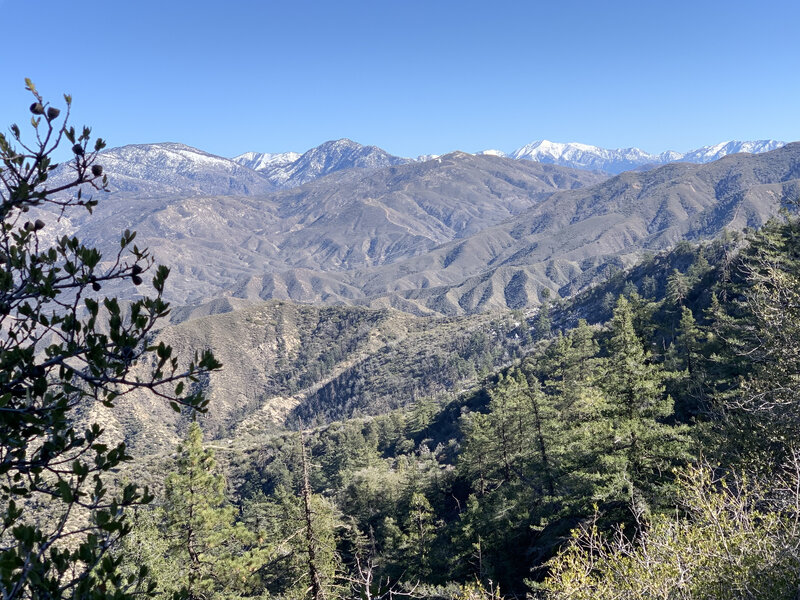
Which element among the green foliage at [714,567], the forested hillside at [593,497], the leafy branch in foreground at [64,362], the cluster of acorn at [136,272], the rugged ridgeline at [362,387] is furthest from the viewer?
the rugged ridgeline at [362,387]

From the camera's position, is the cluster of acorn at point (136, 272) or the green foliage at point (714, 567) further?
the green foliage at point (714, 567)

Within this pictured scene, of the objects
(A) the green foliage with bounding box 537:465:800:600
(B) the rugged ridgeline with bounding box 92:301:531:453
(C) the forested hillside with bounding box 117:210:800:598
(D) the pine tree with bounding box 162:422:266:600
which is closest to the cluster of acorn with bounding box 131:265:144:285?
(C) the forested hillside with bounding box 117:210:800:598

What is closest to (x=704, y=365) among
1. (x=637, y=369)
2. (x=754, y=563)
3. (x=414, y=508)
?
(x=637, y=369)

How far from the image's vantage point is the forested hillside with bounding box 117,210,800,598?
31.2 feet

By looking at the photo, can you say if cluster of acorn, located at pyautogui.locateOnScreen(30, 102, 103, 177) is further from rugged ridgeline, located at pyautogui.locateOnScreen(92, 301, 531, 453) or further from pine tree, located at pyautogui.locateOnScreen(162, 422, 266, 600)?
rugged ridgeline, located at pyautogui.locateOnScreen(92, 301, 531, 453)

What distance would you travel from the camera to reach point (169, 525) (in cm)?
2114

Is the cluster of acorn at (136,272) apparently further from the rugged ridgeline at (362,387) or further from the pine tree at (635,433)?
the rugged ridgeline at (362,387)

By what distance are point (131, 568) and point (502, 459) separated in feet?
85.6

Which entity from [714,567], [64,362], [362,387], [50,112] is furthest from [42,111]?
[362,387]

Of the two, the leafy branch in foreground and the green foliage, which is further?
the green foliage

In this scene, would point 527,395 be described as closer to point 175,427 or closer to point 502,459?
point 502,459

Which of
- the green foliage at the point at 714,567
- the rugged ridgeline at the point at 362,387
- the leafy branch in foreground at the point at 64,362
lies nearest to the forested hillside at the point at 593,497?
the green foliage at the point at 714,567

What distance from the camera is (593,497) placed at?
18.3 meters

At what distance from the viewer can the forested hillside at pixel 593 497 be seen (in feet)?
31.2
